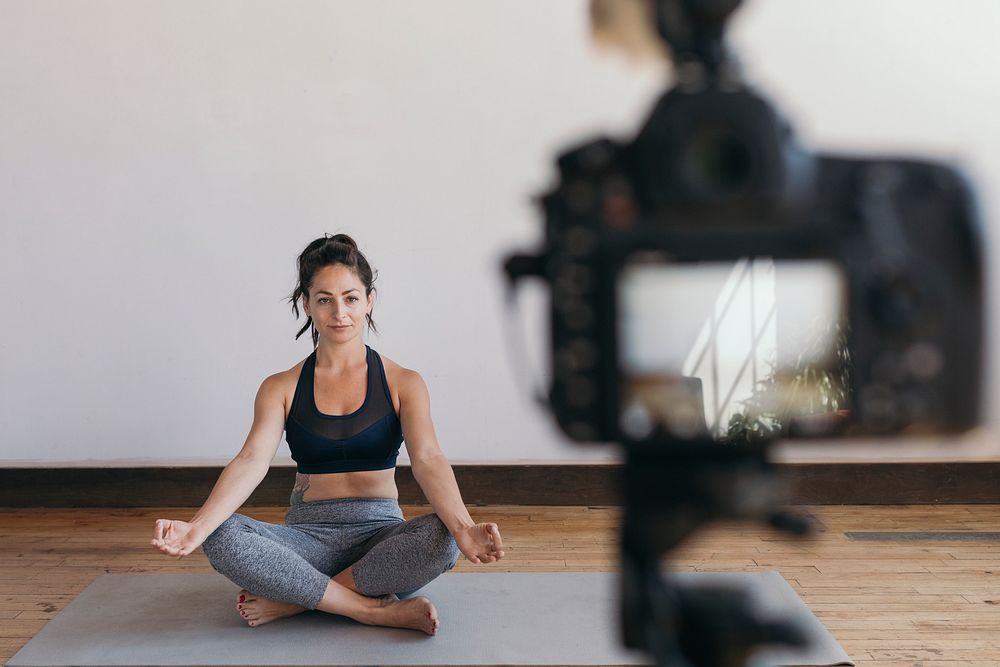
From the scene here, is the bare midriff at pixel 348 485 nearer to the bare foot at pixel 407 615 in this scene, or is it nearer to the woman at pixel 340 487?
the woman at pixel 340 487

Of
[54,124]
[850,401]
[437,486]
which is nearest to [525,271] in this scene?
[850,401]

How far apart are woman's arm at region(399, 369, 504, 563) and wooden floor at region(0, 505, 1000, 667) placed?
31 centimetres

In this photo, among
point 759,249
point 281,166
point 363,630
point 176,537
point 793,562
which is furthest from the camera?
point 281,166

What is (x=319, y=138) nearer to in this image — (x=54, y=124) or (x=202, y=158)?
(x=202, y=158)

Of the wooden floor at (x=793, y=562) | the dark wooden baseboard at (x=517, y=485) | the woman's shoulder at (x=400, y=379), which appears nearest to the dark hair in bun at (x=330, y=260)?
the woman's shoulder at (x=400, y=379)

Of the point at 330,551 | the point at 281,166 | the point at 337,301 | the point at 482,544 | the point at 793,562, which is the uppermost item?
the point at 281,166

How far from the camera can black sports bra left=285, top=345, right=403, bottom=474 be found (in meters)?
2.25

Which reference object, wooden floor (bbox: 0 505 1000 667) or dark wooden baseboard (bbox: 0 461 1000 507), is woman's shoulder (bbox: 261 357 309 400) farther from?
dark wooden baseboard (bbox: 0 461 1000 507)

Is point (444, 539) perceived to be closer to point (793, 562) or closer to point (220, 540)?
point (220, 540)

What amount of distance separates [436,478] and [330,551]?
33 centimetres

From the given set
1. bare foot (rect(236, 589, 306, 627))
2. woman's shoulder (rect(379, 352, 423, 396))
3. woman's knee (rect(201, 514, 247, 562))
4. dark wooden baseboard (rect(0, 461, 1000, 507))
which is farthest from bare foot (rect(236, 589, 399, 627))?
dark wooden baseboard (rect(0, 461, 1000, 507))

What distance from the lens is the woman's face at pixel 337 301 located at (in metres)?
2.19

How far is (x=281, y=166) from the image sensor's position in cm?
335

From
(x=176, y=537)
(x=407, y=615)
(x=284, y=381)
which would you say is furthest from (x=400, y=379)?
(x=176, y=537)
